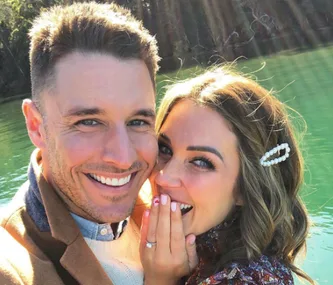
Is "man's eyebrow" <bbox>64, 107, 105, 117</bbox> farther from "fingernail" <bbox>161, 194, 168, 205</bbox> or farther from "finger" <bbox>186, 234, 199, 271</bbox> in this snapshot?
"finger" <bbox>186, 234, 199, 271</bbox>

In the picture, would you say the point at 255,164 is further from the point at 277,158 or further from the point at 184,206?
the point at 184,206

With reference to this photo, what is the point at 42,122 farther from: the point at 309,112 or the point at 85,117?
the point at 309,112

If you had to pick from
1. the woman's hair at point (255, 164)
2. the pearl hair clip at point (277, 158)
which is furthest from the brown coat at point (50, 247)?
the pearl hair clip at point (277, 158)

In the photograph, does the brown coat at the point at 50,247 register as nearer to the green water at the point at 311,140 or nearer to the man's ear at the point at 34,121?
the man's ear at the point at 34,121

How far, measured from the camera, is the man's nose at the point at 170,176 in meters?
2.43

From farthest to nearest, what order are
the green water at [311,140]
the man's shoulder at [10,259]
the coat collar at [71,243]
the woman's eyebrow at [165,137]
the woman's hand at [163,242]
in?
the green water at [311,140] < the woman's eyebrow at [165,137] < the woman's hand at [163,242] < the coat collar at [71,243] < the man's shoulder at [10,259]

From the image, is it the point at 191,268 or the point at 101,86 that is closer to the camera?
the point at 101,86

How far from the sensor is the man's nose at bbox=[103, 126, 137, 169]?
208 cm

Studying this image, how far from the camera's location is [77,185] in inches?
83.7

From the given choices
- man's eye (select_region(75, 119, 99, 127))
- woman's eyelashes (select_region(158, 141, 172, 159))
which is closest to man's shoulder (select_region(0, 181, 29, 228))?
man's eye (select_region(75, 119, 99, 127))

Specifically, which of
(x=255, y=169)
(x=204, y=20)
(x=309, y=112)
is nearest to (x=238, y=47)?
(x=204, y=20)

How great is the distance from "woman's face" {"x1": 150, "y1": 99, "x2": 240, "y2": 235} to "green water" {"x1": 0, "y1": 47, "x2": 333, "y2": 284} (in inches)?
101

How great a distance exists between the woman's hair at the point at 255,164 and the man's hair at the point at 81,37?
0.38 metres

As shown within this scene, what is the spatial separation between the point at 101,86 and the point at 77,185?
17.3 inches
